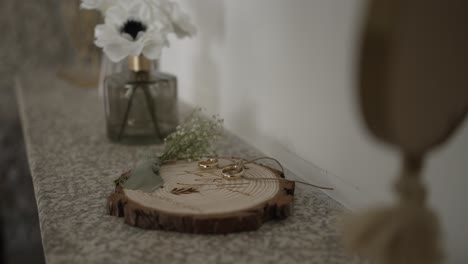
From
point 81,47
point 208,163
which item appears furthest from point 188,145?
point 81,47

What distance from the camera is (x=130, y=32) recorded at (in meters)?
1.04

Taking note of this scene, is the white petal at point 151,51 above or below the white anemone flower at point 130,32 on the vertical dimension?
below

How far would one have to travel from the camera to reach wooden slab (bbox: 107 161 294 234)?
0.64 m

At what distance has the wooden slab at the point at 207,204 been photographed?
2.11 ft

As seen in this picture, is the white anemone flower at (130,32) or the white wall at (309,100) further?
the white anemone flower at (130,32)

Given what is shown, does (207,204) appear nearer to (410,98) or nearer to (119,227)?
(119,227)

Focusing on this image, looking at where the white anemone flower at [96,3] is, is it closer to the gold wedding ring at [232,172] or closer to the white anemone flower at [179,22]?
the white anemone flower at [179,22]

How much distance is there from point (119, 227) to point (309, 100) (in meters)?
0.41

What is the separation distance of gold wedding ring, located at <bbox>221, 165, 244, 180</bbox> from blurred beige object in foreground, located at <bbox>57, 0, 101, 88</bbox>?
121 cm

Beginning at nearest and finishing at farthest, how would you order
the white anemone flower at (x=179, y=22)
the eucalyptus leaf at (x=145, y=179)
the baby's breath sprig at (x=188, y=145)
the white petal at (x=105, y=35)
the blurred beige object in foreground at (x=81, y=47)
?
1. the eucalyptus leaf at (x=145, y=179)
2. the baby's breath sprig at (x=188, y=145)
3. the white petal at (x=105, y=35)
4. the white anemone flower at (x=179, y=22)
5. the blurred beige object in foreground at (x=81, y=47)

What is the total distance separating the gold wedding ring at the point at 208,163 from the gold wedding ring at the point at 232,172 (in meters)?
0.03

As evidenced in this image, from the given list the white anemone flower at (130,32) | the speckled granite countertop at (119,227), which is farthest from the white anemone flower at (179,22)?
the speckled granite countertop at (119,227)

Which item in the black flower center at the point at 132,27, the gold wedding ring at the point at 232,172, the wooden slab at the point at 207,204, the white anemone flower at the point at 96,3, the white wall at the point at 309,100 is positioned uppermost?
the white anemone flower at the point at 96,3

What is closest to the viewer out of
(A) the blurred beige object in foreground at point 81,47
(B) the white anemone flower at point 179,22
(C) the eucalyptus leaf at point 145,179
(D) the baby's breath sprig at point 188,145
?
(C) the eucalyptus leaf at point 145,179
